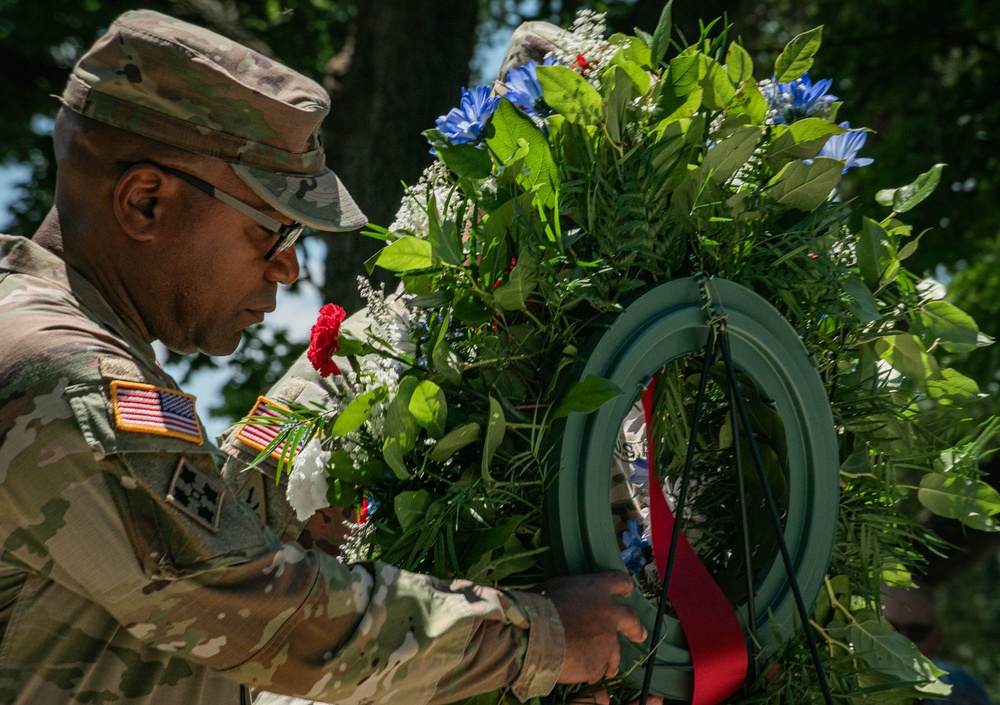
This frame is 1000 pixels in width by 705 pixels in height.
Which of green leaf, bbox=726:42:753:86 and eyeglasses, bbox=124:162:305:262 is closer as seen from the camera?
eyeglasses, bbox=124:162:305:262

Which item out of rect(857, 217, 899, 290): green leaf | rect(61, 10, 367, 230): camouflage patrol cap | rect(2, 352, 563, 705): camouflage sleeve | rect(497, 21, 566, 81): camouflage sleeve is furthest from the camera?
rect(497, 21, 566, 81): camouflage sleeve

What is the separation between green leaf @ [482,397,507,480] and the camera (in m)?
1.56

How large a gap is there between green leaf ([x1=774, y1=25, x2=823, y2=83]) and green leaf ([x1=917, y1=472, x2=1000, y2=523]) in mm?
796

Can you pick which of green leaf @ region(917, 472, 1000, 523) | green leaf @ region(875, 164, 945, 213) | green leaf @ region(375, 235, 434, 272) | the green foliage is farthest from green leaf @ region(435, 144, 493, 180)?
green leaf @ region(917, 472, 1000, 523)

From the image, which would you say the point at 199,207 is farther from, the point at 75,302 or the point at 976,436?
the point at 976,436

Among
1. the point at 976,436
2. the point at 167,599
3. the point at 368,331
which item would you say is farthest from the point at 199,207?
the point at 976,436

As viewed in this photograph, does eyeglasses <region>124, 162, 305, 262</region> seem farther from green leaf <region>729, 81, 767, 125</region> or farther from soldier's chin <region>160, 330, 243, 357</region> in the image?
green leaf <region>729, 81, 767, 125</region>

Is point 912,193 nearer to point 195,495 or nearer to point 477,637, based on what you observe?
point 477,637

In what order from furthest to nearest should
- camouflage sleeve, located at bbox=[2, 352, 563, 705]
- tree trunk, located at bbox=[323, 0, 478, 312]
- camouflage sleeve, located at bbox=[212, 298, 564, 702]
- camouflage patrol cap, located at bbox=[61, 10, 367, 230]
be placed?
1. tree trunk, located at bbox=[323, 0, 478, 312]
2. camouflage patrol cap, located at bbox=[61, 10, 367, 230]
3. camouflage sleeve, located at bbox=[212, 298, 564, 702]
4. camouflage sleeve, located at bbox=[2, 352, 563, 705]

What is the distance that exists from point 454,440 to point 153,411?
0.42 m

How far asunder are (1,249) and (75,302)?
0.57 ft

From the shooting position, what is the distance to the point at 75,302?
1.52m

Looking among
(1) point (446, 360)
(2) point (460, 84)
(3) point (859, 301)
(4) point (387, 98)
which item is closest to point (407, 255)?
(1) point (446, 360)

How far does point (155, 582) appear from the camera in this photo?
136 cm
